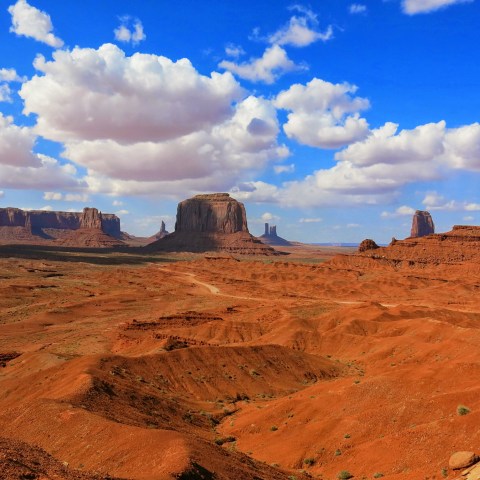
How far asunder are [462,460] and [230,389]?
20993 mm

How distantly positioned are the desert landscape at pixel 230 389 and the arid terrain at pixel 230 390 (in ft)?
0.35

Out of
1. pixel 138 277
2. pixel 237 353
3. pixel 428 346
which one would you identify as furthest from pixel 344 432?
pixel 138 277

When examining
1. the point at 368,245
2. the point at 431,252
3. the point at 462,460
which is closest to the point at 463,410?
the point at 462,460

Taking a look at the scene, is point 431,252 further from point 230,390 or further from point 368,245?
point 230,390

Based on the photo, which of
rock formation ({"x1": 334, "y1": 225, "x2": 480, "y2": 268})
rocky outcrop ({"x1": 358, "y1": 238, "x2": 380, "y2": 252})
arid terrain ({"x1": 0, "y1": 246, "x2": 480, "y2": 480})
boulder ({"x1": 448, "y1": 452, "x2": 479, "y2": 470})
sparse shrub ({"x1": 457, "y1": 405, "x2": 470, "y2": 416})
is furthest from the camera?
rocky outcrop ({"x1": 358, "y1": 238, "x2": 380, "y2": 252})

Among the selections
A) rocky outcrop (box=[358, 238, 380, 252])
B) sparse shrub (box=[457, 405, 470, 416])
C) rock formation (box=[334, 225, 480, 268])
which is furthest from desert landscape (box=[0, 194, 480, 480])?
rocky outcrop (box=[358, 238, 380, 252])

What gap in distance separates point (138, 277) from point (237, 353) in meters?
82.1

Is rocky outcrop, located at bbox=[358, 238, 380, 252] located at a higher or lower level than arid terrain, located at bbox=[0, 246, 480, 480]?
higher

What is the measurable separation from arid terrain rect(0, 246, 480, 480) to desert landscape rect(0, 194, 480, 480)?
0.35 ft

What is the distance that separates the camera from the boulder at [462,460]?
16.7m

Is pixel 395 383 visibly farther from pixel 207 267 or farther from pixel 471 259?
pixel 207 267

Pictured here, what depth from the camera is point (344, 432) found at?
23.5 meters

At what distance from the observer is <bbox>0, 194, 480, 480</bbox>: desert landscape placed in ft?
61.9

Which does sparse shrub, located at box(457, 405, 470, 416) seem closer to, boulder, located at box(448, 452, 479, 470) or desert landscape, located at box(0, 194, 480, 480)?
desert landscape, located at box(0, 194, 480, 480)
